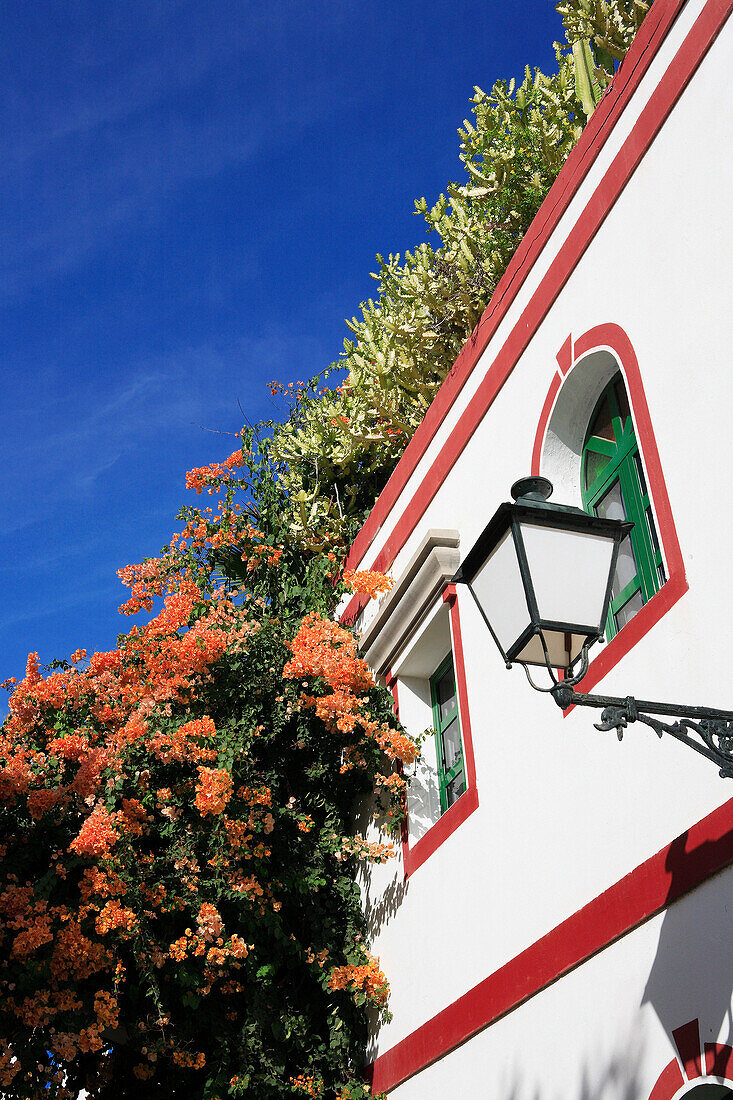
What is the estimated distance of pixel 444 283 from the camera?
716 centimetres

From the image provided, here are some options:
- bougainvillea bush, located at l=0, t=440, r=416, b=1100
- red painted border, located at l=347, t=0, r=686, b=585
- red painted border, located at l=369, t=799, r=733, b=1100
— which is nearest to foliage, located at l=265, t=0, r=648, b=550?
red painted border, located at l=347, t=0, r=686, b=585

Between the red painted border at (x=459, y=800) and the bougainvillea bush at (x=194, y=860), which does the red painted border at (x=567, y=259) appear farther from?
the red painted border at (x=459, y=800)

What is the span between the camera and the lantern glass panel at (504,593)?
2.71m

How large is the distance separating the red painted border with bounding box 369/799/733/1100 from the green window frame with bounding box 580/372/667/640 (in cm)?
102

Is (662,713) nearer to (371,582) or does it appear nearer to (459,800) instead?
(459,800)

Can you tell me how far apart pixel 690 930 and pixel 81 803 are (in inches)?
146

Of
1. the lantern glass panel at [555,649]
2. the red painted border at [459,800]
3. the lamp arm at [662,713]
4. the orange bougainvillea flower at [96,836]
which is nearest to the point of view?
the lamp arm at [662,713]

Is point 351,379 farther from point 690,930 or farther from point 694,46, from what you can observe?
point 690,930

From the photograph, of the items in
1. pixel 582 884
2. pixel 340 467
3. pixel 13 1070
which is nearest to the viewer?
pixel 582 884

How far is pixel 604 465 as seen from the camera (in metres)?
4.82

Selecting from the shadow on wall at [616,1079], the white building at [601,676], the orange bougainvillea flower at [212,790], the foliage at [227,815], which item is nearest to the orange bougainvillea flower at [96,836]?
the foliage at [227,815]

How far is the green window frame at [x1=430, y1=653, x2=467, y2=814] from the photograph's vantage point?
19.6ft

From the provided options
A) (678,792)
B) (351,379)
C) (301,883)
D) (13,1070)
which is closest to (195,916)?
A: (301,883)

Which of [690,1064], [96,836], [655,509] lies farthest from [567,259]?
[96,836]
